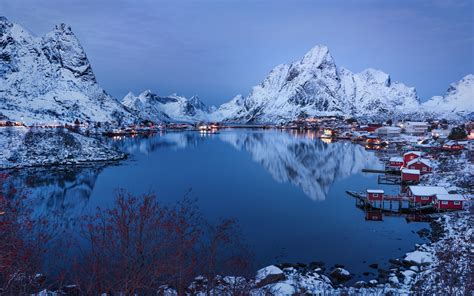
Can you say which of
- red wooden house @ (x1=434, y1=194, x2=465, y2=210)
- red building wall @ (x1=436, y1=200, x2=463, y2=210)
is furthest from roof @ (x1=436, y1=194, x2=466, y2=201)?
red building wall @ (x1=436, y1=200, x2=463, y2=210)

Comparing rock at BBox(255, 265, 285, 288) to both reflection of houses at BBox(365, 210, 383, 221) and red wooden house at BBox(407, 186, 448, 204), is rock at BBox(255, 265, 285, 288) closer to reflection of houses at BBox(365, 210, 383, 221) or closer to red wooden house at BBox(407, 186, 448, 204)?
reflection of houses at BBox(365, 210, 383, 221)

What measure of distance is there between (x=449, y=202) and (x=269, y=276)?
68.6ft

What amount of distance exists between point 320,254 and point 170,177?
94.8ft

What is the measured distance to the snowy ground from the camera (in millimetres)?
55719

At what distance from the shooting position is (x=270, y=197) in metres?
37.5

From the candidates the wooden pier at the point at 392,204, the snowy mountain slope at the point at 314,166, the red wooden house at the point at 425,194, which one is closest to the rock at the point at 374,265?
the wooden pier at the point at 392,204

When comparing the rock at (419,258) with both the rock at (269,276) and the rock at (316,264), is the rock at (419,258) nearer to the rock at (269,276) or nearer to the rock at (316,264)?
the rock at (316,264)

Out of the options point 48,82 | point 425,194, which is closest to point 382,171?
point 425,194

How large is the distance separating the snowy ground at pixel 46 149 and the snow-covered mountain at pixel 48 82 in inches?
1623

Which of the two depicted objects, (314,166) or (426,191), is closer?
(426,191)

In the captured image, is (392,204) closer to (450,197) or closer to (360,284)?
(450,197)

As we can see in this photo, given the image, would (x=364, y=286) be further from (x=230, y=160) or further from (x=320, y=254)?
(x=230, y=160)

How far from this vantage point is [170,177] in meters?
47.9

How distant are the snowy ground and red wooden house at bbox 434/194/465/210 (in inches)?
1962
